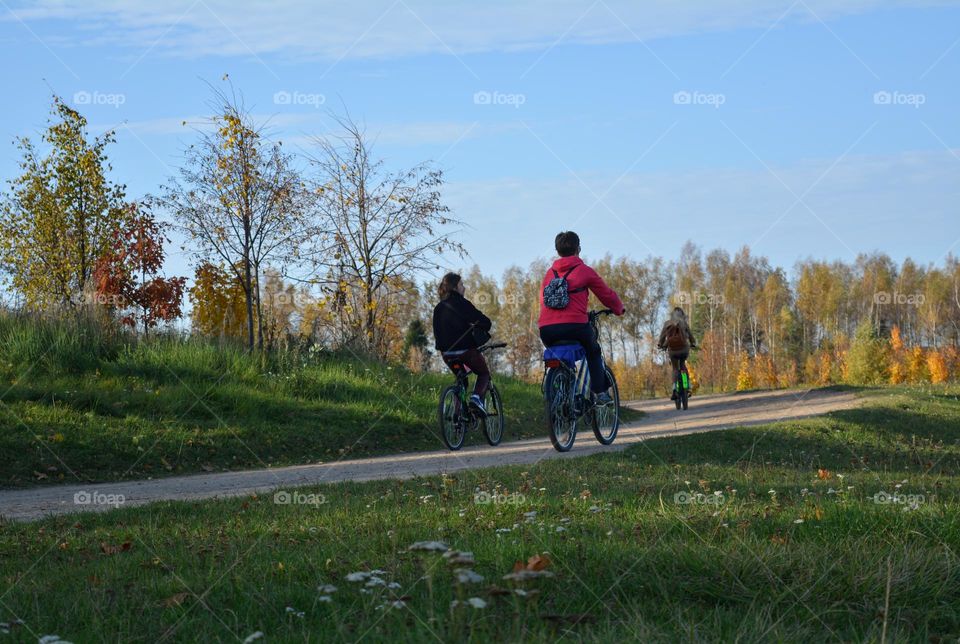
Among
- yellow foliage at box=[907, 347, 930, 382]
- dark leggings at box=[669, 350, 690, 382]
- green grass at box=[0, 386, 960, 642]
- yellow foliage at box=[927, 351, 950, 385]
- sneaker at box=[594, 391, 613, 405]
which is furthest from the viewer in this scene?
yellow foliage at box=[907, 347, 930, 382]

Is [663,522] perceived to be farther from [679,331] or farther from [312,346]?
[679,331]

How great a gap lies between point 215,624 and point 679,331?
18.5 metres

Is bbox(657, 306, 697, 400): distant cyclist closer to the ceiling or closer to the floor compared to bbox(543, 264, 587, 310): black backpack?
closer to the floor

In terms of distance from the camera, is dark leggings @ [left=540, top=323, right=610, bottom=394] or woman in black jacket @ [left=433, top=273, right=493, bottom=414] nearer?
dark leggings @ [left=540, top=323, right=610, bottom=394]

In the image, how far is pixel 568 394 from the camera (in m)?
12.4

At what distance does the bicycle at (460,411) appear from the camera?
12.9m

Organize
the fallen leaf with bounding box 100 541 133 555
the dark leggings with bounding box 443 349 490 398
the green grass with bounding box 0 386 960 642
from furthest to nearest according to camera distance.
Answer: the dark leggings with bounding box 443 349 490 398 < the fallen leaf with bounding box 100 541 133 555 < the green grass with bounding box 0 386 960 642

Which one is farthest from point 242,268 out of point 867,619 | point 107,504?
point 867,619

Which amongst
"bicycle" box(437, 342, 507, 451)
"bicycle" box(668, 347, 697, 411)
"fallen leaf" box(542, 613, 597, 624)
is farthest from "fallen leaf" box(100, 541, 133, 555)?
"bicycle" box(668, 347, 697, 411)

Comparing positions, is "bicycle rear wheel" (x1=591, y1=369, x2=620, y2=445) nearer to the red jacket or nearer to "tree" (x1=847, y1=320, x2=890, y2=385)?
the red jacket

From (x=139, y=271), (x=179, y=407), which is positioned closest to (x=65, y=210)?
(x=139, y=271)

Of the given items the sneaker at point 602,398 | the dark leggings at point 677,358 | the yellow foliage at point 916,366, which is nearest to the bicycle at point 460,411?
the sneaker at point 602,398

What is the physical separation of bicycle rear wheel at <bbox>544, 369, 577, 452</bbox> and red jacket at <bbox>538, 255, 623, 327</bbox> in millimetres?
748

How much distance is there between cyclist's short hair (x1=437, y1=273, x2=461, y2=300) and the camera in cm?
1287
